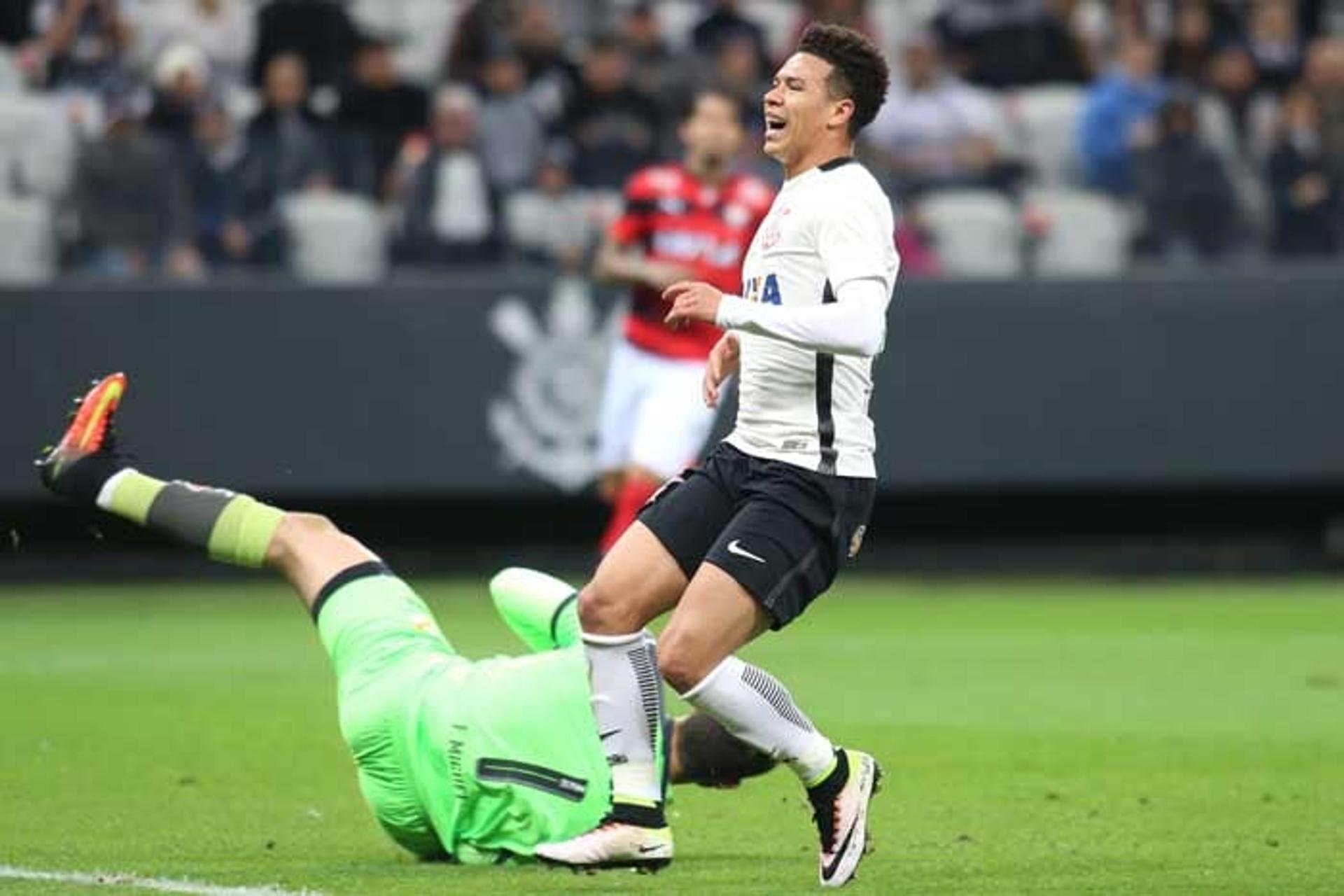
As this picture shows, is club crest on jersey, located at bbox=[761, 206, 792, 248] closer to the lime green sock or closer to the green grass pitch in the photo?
the lime green sock

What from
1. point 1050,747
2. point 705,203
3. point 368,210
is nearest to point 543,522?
point 368,210

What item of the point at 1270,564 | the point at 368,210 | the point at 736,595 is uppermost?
the point at 736,595

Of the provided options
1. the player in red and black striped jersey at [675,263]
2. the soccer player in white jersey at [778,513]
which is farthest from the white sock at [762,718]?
the player in red and black striped jersey at [675,263]

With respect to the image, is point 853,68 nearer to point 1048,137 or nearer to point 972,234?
point 972,234

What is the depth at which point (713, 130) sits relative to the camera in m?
13.6

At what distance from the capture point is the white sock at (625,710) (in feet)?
23.6

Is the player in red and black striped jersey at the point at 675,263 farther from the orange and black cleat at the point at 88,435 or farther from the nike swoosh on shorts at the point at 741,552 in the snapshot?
the nike swoosh on shorts at the point at 741,552

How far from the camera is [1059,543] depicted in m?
18.5

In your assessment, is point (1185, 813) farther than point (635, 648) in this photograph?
Yes

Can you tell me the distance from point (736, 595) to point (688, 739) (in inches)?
41.8

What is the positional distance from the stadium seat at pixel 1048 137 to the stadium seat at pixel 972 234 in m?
0.82

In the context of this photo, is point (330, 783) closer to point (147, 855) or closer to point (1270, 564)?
point (147, 855)

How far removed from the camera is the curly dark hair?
731cm

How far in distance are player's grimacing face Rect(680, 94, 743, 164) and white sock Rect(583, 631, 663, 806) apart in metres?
6.66
